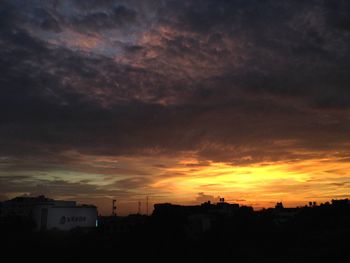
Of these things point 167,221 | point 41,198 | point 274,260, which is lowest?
point 274,260

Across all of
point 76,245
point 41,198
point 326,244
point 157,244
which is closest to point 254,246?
point 326,244

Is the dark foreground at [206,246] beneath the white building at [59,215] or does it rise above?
beneath

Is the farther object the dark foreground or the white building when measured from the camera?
the white building

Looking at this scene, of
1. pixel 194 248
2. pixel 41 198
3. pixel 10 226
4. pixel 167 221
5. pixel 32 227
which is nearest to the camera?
pixel 194 248

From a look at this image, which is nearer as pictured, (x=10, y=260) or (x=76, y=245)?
(x=10, y=260)

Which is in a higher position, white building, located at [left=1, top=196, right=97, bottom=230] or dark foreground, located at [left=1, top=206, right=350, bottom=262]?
white building, located at [left=1, top=196, right=97, bottom=230]

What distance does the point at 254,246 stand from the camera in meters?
48.3

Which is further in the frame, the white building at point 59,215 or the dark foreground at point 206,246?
the white building at point 59,215

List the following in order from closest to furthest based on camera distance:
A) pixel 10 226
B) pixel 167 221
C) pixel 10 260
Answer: pixel 10 260
pixel 167 221
pixel 10 226

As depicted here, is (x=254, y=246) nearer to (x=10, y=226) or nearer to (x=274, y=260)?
(x=274, y=260)

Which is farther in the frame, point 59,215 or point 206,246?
point 59,215

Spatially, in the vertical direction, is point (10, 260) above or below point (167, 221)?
below

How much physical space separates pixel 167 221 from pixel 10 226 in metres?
31.4

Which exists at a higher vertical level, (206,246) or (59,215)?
(59,215)
